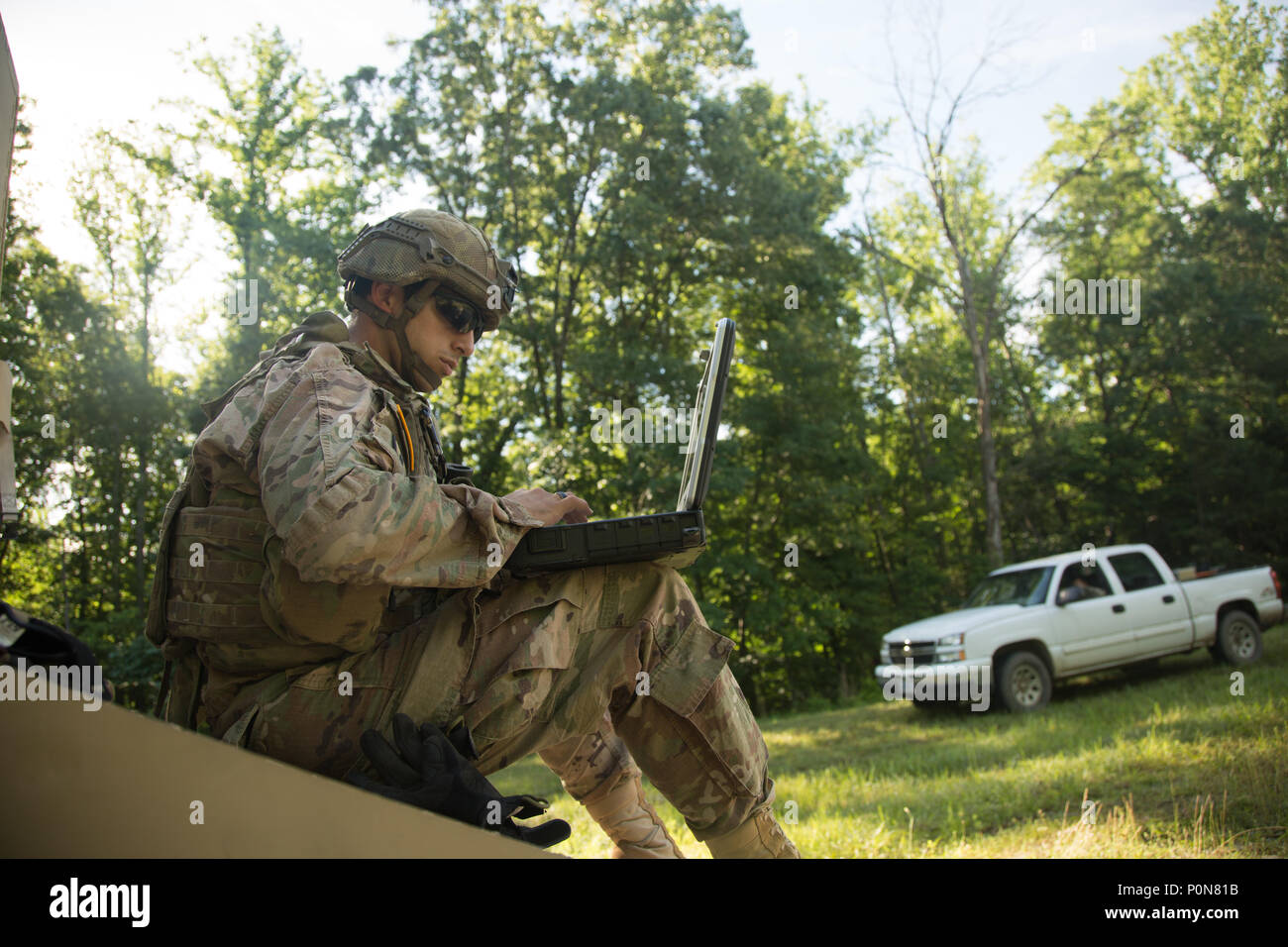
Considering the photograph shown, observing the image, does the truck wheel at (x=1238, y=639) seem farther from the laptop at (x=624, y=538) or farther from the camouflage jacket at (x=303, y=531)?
the camouflage jacket at (x=303, y=531)

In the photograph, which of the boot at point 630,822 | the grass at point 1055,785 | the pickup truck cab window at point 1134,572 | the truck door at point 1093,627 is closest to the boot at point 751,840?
the boot at point 630,822

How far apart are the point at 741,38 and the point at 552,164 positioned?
5223mm

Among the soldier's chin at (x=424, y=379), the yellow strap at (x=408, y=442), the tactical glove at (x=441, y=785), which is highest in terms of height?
the soldier's chin at (x=424, y=379)

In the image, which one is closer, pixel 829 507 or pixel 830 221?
pixel 829 507

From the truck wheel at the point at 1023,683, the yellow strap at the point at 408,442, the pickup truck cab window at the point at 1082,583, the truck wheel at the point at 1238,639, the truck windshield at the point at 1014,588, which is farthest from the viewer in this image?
the truck wheel at the point at 1238,639

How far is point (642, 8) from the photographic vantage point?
1991 cm

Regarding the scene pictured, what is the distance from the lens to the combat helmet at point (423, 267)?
92.4 inches

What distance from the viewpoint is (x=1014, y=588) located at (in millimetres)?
11477

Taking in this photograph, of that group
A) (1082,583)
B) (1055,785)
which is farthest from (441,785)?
(1082,583)

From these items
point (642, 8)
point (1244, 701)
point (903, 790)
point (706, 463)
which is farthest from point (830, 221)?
point (706, 463)

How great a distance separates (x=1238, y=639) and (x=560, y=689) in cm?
1195

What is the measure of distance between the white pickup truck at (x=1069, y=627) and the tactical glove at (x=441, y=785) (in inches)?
363

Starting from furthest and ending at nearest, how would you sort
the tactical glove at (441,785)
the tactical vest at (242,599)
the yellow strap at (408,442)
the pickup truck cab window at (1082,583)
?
1. the pickup truck cab window at (1082,583)
2. the yellow strap at (408,442)
3. the tactical vest at (242,599)
4. the tactical glove at (441,785)

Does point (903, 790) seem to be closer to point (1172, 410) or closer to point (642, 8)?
point (642, 8)
